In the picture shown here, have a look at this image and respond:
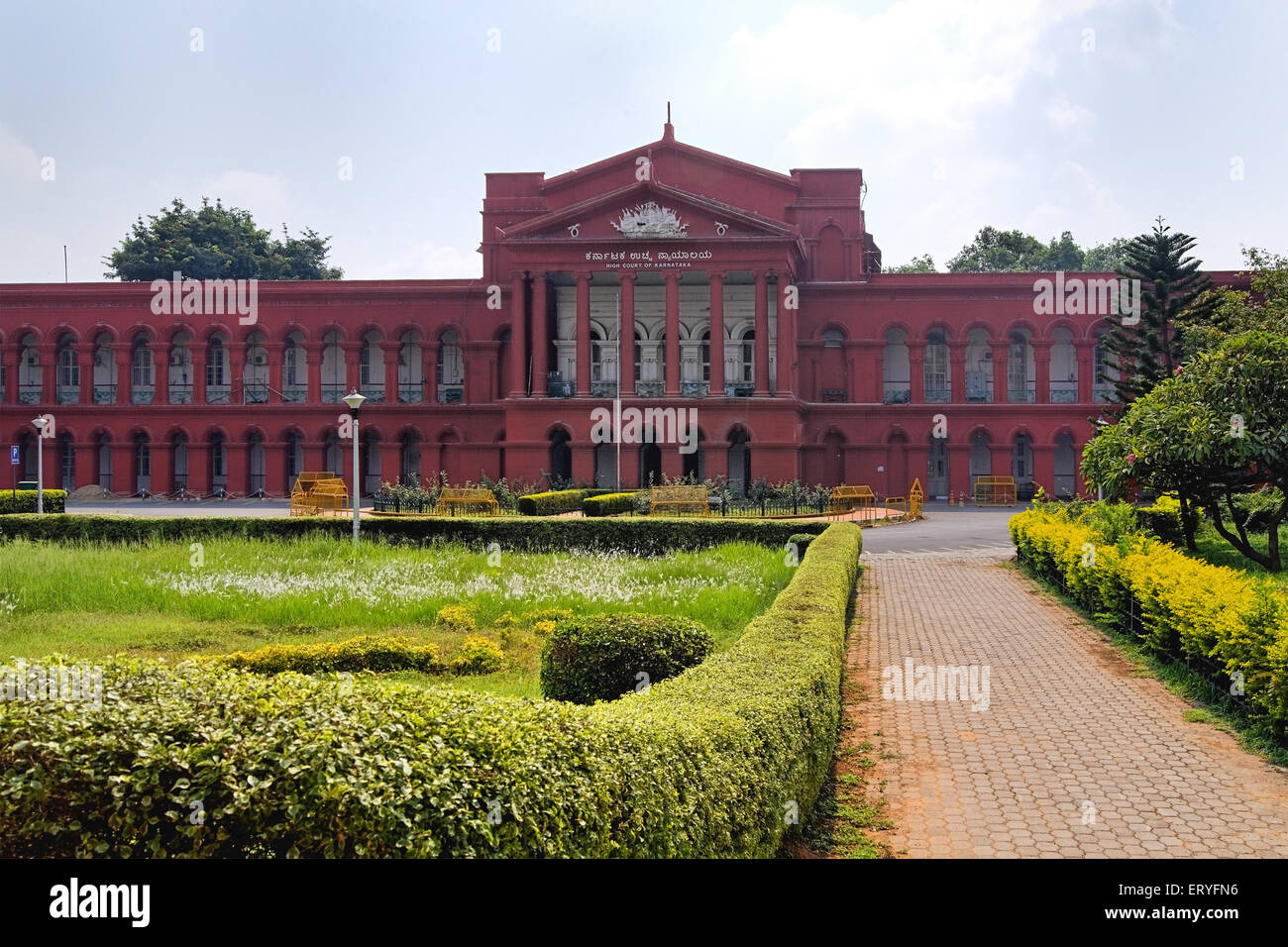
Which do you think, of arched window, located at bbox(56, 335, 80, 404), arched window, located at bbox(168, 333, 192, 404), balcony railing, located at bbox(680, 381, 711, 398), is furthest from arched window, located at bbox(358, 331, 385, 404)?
balcony railing, located at bbox(680, 381, 711, 398)

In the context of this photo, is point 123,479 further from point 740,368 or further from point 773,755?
point 773,755

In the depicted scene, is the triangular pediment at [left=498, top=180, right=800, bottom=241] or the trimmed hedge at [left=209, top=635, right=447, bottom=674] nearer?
the trimmed hedge at [left=209, top=635, right=447, bottom=674]

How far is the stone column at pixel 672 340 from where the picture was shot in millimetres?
34094

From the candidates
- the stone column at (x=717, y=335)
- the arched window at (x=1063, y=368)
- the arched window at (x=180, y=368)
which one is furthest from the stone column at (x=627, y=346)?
the arched window at (x=180, y=368)

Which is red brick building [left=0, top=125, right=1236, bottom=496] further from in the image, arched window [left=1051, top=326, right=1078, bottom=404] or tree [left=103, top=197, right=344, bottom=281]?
tree [left=103, top=197, right=344, bottom=281]

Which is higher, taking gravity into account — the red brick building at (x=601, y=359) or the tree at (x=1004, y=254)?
the tree at (x=1004, y=254)

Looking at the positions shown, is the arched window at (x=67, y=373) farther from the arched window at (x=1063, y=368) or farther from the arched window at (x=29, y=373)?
the arched window at (x=1063, y=368)

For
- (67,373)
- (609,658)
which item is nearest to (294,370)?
(67,373)

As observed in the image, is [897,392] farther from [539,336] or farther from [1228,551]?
[1228,551]

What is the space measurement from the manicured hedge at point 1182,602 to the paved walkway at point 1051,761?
1.55 ft

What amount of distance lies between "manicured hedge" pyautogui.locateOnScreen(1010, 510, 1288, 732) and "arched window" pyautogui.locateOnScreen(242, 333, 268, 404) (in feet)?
109

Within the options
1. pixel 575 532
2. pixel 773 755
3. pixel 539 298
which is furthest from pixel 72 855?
pixel 539 298

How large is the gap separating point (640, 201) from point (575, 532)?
18297mm

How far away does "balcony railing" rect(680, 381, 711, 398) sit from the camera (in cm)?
3516
